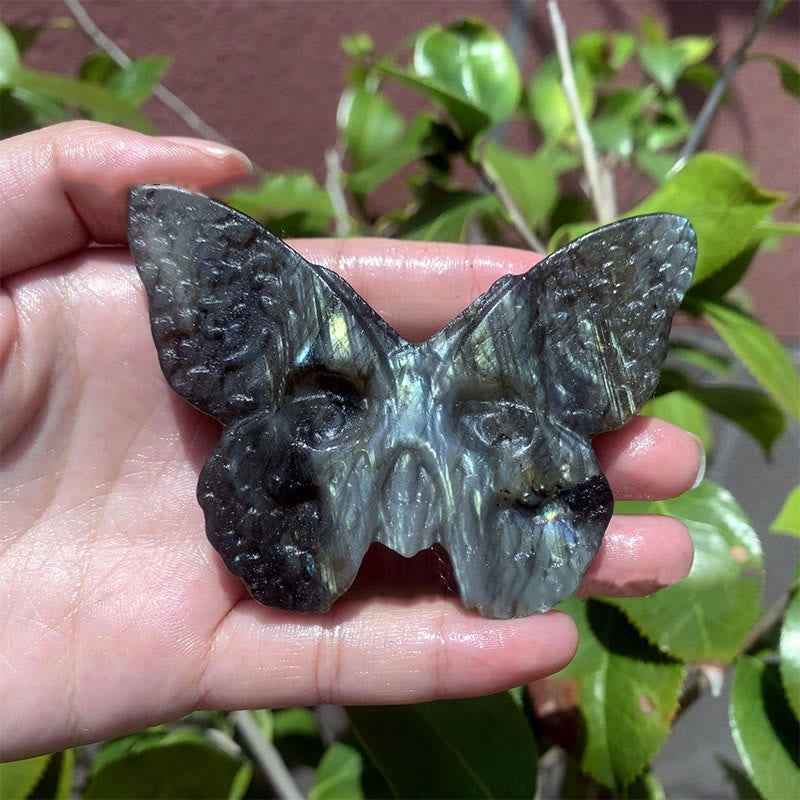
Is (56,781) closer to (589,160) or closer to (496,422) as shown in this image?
(496,422)

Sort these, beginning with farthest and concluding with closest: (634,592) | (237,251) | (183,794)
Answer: (183,794) → (634,592) → (237,251)

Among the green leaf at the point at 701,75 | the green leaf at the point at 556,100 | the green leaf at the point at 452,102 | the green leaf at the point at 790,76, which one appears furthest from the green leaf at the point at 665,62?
the green leaf at the point at 452,102

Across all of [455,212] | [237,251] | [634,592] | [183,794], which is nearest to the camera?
[237,251]

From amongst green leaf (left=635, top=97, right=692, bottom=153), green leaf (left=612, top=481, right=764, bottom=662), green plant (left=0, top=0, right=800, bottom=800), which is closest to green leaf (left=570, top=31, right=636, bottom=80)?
green leaf (left=635, top=97, right=692, bottom=153)

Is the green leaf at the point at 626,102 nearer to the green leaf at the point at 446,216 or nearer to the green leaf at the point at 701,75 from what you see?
the green leaf at the point at 701,75

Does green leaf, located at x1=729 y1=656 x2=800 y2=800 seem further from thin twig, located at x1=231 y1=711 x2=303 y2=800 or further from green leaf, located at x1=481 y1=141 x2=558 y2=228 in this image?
green leaf, located at x1=481 y1=141 x2=558 y2=228

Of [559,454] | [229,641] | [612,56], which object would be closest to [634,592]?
[559,454]

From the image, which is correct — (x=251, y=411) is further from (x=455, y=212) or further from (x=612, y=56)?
(x=612, y=56)
